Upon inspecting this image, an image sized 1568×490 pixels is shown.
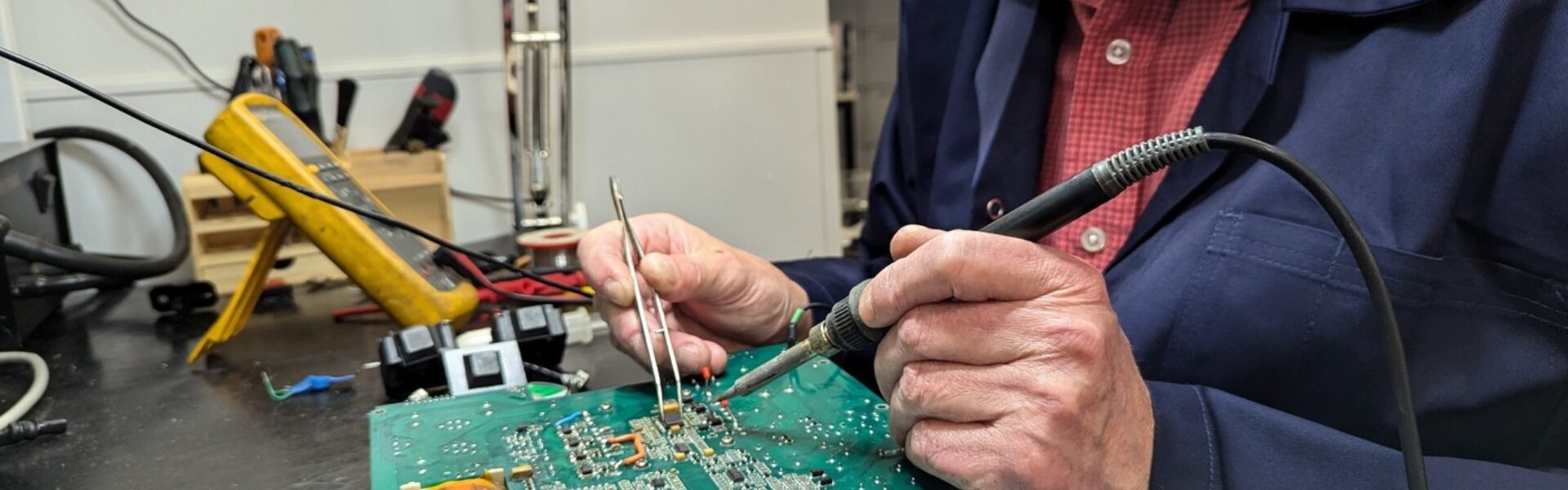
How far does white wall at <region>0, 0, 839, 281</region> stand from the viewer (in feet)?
5.30

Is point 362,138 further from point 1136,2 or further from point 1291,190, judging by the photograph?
point 1291,190

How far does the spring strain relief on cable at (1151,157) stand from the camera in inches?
21.8

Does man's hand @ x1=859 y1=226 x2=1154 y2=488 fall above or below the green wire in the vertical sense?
above

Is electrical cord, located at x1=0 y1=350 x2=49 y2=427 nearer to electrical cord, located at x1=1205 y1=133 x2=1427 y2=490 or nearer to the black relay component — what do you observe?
the black relay component

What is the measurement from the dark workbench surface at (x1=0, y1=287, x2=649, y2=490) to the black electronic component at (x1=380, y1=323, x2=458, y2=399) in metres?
0.04

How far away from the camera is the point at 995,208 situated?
1022mm

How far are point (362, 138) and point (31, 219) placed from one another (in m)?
0.52

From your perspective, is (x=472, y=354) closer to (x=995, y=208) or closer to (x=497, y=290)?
(x=497, y=290)

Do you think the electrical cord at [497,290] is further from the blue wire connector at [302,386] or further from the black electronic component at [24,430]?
the black electronic component at [24,430]

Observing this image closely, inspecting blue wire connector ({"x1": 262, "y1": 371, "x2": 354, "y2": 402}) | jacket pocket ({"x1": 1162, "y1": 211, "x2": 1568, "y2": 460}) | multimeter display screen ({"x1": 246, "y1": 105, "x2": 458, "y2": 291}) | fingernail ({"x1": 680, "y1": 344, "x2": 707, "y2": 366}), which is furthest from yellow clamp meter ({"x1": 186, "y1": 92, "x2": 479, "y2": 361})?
jacket pocket ({"x1": 1162, "y1": 211, "x2": 1568, "y2": 460})

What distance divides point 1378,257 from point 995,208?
350mm

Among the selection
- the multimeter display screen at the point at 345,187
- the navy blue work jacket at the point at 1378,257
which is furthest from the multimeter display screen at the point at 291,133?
the navy blue work jacket at the point at 1378,257

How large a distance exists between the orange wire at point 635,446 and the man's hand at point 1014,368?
0.55 feet

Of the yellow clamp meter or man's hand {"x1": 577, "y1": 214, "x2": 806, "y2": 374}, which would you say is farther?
the yellow clamp meter
